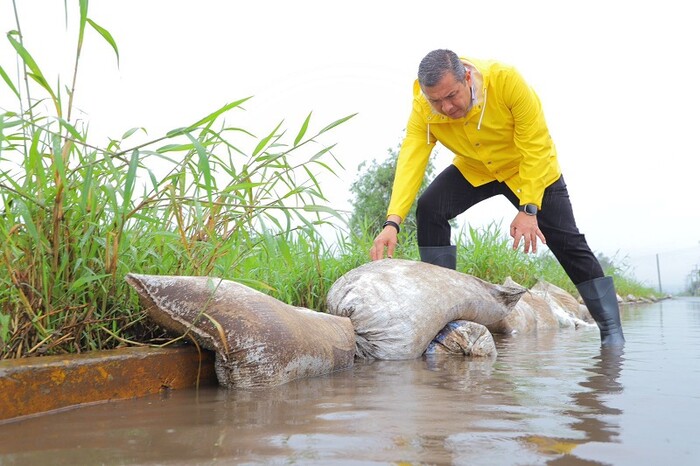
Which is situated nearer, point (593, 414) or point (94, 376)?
point (593, 414)

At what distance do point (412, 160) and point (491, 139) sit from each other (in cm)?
56

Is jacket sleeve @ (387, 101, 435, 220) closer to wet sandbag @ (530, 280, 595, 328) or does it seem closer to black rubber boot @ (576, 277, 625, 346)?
black rubber boot @ (576, 277, 625, 346)

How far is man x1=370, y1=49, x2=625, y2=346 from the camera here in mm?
4227

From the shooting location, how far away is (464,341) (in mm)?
4184

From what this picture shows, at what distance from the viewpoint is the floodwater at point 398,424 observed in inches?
64.5

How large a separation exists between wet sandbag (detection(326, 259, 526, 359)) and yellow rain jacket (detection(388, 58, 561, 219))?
52cm

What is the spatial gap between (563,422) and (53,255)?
1.90 m

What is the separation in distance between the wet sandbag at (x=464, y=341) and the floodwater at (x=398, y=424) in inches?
34.8

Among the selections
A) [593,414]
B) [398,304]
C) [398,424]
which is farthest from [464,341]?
[398,424]

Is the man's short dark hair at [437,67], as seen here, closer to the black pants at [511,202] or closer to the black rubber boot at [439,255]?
the black pants at [511,202]

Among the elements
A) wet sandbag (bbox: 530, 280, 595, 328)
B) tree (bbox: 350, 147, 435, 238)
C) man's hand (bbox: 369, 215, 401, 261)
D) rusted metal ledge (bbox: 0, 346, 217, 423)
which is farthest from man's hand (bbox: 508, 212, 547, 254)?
tree (bbox: 350, 147, 435, 238)

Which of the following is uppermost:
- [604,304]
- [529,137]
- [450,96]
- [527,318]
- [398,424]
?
[450,96]

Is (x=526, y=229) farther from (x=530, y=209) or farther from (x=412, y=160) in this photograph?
(x=412, y=160)

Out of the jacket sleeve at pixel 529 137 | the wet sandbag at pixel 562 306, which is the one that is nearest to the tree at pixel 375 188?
the wet sandbag at pixel 562 306
